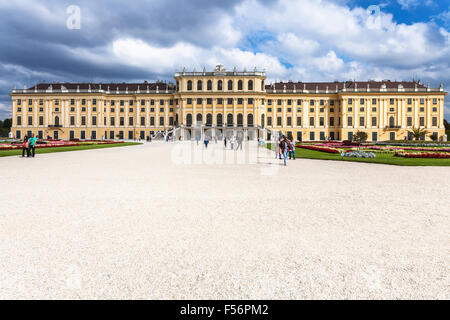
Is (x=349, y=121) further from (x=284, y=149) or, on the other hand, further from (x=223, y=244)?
(x=223, y=244)

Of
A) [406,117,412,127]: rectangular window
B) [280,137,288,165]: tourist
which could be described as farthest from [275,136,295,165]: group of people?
[406,117,412,127]: rectangular window

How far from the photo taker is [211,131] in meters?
68.8

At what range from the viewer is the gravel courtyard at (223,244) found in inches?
122

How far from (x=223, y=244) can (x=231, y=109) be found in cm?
6684

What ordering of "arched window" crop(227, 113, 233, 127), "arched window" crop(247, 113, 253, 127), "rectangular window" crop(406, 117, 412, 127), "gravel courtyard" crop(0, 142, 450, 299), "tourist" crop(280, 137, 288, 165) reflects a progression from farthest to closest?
"arched window" crop(227, 113, 233, 127), "arched window" crop(247, 113, 253, 127), "rectangular window" crop(406, 117, 412, 127), "tourist" crop(280, 137, 288, 165), "gravel courtyard" crop(0, 142, 450, 299)

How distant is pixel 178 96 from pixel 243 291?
70041 millimetres

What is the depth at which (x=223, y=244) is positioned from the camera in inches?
169

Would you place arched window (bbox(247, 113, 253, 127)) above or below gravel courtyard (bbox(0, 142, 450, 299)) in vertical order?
above

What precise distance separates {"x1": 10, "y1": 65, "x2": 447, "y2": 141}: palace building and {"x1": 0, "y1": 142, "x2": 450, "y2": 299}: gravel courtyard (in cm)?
5943

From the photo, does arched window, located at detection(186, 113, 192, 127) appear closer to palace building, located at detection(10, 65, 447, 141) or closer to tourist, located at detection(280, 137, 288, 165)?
palace building, located at detection(10, 65, 447, 141)

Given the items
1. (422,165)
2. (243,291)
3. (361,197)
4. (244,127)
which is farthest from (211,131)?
(243,291)

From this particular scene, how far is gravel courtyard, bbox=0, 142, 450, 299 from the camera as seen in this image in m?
3.11

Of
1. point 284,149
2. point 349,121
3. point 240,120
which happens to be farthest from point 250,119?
point 284,149
